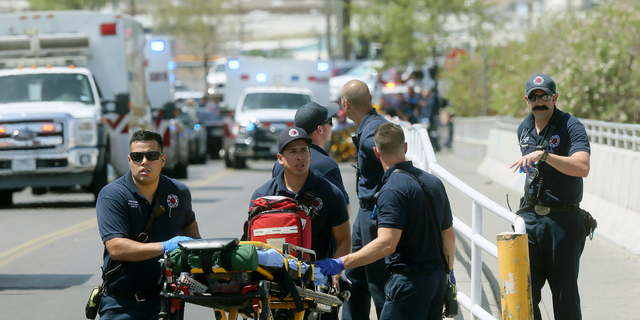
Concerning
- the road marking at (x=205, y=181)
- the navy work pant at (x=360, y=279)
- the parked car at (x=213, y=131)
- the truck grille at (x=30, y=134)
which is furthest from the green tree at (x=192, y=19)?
the navy work pant at (x=360, y=279)

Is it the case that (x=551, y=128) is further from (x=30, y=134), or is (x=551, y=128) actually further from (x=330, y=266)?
(x=30, y=134)

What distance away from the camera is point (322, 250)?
5.66m

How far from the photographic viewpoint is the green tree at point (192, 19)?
221 feet

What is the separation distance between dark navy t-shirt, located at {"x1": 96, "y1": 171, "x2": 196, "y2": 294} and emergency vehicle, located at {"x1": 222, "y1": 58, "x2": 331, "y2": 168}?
16.8m

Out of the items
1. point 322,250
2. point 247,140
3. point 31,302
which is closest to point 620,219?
point 322,250

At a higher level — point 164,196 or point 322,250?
point 164,196

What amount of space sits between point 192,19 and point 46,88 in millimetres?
53578

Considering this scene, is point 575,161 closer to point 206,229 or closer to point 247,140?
point 206,229

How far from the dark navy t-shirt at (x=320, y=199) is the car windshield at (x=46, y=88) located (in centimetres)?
1108

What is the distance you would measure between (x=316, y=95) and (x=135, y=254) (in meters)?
22.6

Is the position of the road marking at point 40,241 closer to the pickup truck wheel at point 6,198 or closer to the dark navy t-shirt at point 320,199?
the pickup truck wheel at point 6,198

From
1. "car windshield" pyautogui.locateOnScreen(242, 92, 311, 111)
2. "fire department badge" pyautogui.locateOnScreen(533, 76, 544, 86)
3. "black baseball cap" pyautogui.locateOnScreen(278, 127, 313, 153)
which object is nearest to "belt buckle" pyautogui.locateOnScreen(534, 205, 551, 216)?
"fire department badge" pyautogui.locateOnScreen(533, 76, 544, 86)

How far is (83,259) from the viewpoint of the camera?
404 inches

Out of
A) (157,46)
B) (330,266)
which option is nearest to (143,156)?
(330,266)
